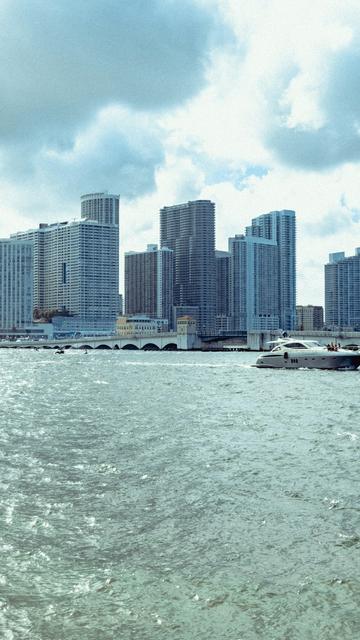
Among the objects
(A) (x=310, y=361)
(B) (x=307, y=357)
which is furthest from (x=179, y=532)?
(B) (x=307, y=357)

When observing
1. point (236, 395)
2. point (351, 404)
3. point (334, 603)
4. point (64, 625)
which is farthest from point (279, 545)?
point (236, 395)

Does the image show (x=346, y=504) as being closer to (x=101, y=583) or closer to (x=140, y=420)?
(x=101, y=583)

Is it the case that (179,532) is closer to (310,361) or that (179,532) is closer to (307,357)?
(310,361)

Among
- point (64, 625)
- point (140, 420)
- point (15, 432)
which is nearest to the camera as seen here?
point (64, 625)

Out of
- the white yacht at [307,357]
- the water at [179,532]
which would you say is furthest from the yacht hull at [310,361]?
the water at [179,532]

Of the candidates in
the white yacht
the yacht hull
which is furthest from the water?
the white yacht

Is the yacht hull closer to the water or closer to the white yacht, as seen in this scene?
the white yacht
